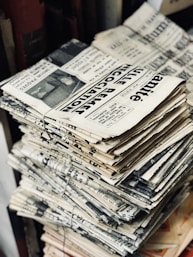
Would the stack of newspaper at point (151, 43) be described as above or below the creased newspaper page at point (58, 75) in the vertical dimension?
below

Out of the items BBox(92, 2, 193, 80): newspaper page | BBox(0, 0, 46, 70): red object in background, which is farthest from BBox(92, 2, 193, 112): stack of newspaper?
BBox(0, 0, 46, 70): red object in background

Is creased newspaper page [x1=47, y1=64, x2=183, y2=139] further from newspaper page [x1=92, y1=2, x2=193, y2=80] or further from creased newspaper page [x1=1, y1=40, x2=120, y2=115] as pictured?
newspaper page [x1=92, y1=2, x2=193, y2=80]

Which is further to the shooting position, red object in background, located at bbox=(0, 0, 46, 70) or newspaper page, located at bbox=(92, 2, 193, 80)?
newspaper page, located at bbox=(92, 2, 193, 80)

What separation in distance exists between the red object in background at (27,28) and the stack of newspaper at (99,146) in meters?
0.04

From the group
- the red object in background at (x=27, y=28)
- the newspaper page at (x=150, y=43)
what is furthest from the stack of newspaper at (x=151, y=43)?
the red object in background at (x=27, y=28)

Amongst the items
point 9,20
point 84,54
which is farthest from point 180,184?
point 9,20

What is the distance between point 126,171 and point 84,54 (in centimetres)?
28

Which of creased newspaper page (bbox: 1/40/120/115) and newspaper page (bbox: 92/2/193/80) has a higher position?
creased newspaper page (bbox: 1/40/120/115)

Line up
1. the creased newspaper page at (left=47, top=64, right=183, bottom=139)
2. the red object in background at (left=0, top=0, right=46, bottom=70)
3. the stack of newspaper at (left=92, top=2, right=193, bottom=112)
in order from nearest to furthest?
the creased newspaper page at (left=47, top=64, right=183, bottom=139)
the red object in background at (left=0, top=0, right=46, bottom=70)
the stack of newspaper at (left=92, top=2, right=193, bottom=112)

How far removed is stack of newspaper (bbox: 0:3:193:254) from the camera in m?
0.81

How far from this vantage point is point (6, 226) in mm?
1202

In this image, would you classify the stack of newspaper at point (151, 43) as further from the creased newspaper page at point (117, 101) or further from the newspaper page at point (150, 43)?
the creased newspaper page at point (117, 101)

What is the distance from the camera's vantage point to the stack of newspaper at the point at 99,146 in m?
0.81

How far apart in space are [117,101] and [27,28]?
0.79ft
